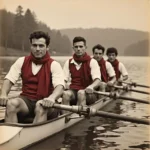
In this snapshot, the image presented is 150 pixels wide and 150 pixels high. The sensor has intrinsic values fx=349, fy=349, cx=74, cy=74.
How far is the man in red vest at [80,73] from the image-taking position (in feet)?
8.30

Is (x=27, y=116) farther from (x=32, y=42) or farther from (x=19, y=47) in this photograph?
(x=19, y=47)

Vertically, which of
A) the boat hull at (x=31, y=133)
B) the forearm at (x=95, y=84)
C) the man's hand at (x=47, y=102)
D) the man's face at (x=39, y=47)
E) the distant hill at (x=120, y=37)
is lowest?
the boat hull at (x=31, y=133)

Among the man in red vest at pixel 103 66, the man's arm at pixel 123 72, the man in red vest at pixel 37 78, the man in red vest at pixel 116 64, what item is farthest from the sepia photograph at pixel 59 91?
the man's arm at pixel 123 72

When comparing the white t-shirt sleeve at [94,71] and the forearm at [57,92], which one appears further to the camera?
the white t-shirt sleeve at [94,71]

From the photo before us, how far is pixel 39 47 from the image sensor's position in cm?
194

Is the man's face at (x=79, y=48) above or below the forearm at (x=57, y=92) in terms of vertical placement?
above

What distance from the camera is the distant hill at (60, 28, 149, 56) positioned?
6.17ft

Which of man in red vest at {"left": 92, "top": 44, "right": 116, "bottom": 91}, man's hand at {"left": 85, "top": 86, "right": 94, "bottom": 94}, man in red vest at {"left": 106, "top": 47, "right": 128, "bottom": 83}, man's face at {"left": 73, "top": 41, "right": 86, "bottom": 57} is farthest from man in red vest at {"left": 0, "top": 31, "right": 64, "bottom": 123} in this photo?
man in red vest at {"left": 106, "top": 47, "right": 128, "bottom": 83}

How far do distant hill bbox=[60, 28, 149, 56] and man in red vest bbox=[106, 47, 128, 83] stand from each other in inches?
5.9

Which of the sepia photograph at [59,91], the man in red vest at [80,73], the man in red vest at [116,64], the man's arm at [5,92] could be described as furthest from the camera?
the man in red vest at [116,64]

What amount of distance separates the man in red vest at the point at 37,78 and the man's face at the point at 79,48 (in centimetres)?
58

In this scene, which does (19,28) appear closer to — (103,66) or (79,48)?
(79,48)

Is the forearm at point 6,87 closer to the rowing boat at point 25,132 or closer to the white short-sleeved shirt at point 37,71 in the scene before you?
the white short-sleeved shirt at point 37,71

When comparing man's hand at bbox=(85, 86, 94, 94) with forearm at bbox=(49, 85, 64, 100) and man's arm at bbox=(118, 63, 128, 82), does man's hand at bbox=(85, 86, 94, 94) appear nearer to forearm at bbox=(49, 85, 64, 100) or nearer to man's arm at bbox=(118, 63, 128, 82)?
forearm at bbox=(49, 85, 64, 100)
